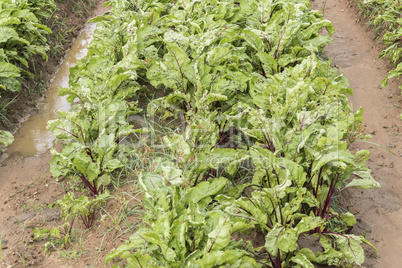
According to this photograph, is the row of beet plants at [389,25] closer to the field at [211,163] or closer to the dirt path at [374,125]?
the dirt path at [374,125]

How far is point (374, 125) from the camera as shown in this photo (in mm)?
4688

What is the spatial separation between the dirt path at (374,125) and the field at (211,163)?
0.02 meters

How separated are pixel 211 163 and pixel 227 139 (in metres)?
0.68

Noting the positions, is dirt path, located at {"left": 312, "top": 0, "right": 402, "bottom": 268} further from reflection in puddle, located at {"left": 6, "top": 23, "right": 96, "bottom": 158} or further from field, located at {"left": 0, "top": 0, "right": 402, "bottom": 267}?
reflection in puddle, located at {"left": 6, "top": 23, "right": 96, "bottom": 158}

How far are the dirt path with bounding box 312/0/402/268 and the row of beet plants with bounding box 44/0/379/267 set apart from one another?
27 cm

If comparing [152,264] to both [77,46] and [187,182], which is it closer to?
[187,182]

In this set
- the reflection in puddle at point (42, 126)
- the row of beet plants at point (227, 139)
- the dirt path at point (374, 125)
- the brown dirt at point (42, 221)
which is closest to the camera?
the row of beet plants at point (227, 139)

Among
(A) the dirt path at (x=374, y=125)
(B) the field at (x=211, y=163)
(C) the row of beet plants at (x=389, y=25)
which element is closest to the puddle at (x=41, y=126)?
(B) the field at (x=211, y=163)

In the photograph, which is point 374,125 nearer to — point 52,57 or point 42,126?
point 42,126

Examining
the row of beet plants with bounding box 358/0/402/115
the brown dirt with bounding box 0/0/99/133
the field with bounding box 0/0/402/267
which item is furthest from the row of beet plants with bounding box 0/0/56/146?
the row of beet plants with bounding box 358/0/402/115

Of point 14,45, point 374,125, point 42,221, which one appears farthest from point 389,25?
point 42,221

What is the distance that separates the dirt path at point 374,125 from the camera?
3.30 metres

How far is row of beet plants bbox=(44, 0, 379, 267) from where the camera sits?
266cm

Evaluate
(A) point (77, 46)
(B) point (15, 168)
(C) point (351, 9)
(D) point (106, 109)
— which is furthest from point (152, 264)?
(C) point (351, 9)
